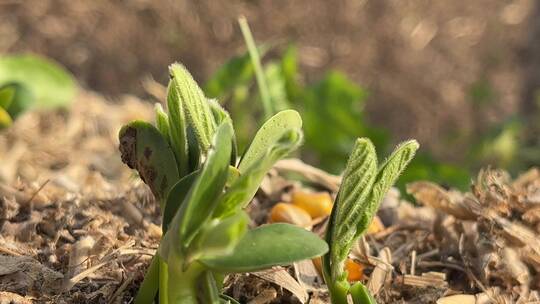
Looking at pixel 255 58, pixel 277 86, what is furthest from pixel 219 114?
pixel 277 86

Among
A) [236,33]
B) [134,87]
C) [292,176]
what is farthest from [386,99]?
[292,176]

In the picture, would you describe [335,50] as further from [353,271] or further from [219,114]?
[219,114]

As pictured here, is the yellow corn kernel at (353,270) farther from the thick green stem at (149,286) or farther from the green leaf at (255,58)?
the green leaf at (255,58)

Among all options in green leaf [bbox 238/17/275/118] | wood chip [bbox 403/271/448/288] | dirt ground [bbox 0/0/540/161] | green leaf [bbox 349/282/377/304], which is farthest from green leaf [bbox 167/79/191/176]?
dirt ground [bbox 0/0/540/161]

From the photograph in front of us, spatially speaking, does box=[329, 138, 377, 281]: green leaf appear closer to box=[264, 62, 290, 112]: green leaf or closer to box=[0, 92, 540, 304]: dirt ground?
box=[0, 92, 540, 304]: dirt ground

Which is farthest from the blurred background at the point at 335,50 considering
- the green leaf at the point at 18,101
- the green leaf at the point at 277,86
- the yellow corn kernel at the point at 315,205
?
the yellow corn kernel at the point at 315,205

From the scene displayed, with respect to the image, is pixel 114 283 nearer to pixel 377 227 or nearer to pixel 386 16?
pixel 377 227
